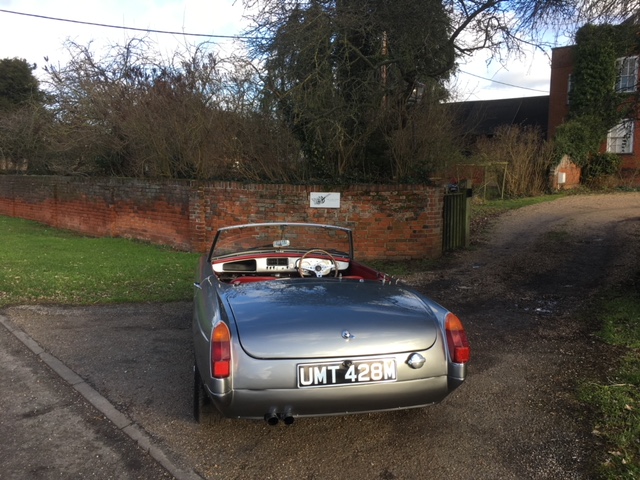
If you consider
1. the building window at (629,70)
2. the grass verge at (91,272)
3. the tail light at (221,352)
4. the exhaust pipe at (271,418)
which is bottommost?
the grass verge at (91,272)

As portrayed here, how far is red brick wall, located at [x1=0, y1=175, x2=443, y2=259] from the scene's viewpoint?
31.6 ft

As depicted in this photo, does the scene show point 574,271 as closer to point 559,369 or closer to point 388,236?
point 388,236

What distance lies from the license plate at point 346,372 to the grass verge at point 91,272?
4555 millimetres

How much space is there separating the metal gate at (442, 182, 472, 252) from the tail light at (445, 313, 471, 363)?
23.3ft

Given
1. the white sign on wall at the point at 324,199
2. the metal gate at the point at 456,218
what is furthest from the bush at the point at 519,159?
the white sign on wall at the point at 324,199

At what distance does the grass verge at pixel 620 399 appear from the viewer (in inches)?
117

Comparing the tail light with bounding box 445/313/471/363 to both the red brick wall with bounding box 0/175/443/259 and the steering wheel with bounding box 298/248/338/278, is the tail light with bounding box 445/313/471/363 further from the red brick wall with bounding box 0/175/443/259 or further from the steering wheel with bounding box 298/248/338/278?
the red brick wall with bounding box 0/175/443/259

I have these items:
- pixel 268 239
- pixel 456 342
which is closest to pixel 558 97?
pixel 268 239

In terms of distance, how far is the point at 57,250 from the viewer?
1138 centimetres

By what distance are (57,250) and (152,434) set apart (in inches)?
358

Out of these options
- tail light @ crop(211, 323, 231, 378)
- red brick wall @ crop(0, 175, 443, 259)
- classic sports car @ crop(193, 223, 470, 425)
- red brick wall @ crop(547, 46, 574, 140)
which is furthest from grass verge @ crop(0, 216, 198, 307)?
red brick wall @ crop(547, 46, 574, 140)

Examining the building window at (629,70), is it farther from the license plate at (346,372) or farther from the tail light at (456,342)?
the license plate at (346,372)

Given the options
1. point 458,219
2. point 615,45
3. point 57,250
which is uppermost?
point 615,45

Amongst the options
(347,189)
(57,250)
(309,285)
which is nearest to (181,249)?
(57,250)
